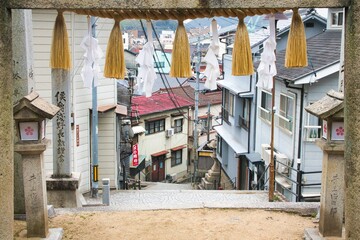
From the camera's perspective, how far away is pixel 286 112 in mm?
19234

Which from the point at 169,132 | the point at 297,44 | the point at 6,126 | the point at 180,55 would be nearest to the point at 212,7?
the point at 180,55

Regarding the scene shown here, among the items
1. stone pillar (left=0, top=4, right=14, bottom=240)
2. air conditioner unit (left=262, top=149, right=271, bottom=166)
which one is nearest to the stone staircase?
air conditioner unit (left=262, top=149, right=271, bottom=166)

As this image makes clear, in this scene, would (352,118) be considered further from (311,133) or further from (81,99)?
(81,99)

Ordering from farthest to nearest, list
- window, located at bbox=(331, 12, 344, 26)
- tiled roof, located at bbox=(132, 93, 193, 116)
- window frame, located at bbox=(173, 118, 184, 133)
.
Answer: window frame, located at bbox=(173, 118, 184, 133) → tiled roof, located at bbox=(132, 93, 193, 116) → window, located at bbox=(331, 12, 344, 26)

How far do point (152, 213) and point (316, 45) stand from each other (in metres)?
13.4

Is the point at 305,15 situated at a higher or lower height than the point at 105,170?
higher

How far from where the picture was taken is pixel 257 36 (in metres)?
26.6

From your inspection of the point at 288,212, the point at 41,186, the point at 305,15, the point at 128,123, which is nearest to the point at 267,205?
the point at 288,212

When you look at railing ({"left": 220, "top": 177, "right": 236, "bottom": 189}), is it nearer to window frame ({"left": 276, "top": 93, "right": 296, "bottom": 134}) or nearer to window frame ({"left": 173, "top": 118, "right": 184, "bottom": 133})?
window frame ({"left": 173, "top": 118, "right": 184, "bottom": 133})

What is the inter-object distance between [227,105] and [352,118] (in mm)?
23172

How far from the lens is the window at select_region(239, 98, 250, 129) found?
82.0ft

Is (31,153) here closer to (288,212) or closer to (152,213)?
(152,213)

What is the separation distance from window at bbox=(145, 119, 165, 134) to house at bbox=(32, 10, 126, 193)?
14.0 m

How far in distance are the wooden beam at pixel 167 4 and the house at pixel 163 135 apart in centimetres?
2664
